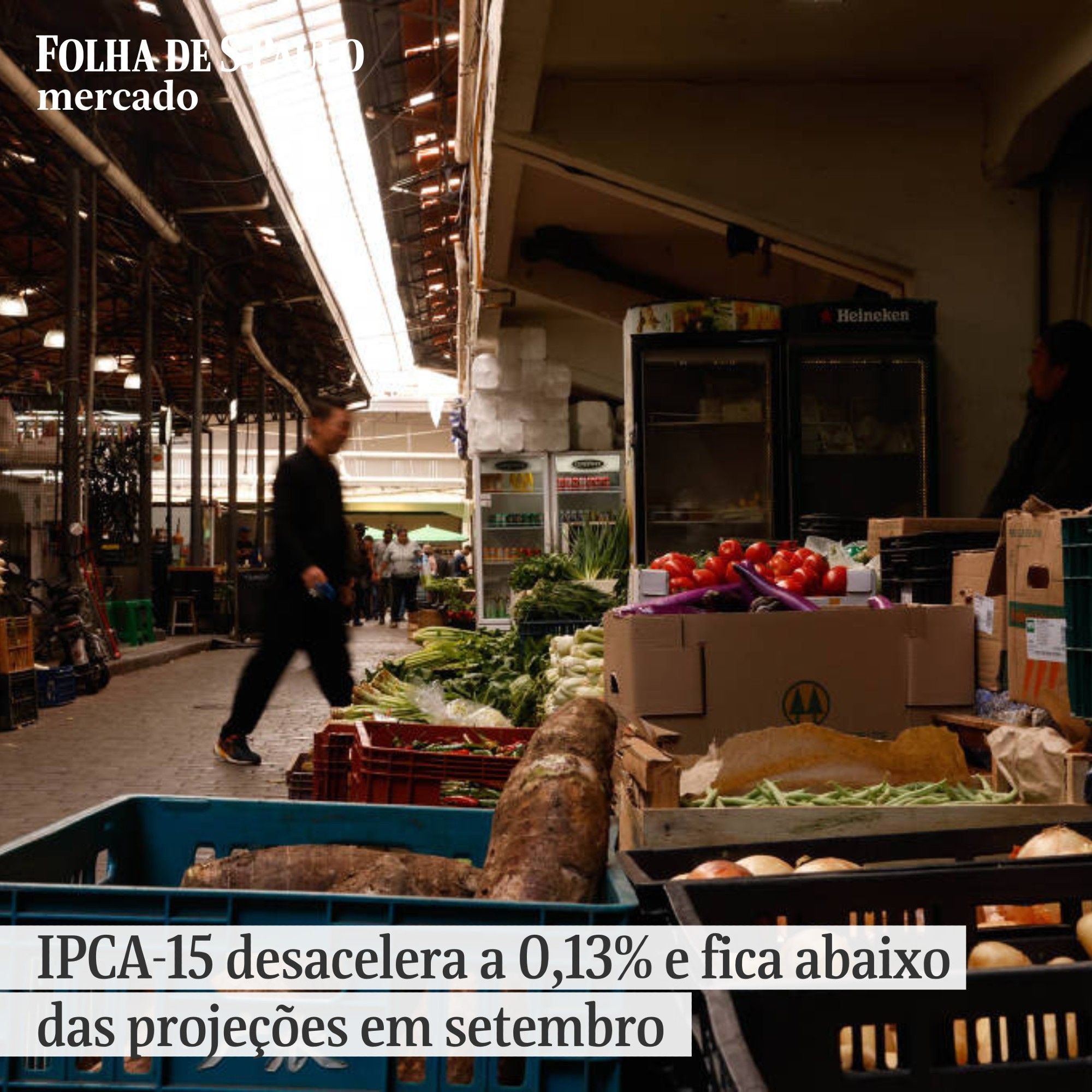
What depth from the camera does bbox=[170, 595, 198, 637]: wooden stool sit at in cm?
2073

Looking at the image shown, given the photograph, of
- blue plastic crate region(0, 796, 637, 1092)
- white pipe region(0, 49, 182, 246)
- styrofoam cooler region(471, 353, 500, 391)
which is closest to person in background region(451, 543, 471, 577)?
white pipe region(0, 49, 182, 246)

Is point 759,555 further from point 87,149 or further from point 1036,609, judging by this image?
point 87,149

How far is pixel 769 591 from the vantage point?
Answer: 421 centimetres

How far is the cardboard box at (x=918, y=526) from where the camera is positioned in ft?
16.1

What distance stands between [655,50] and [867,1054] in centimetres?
627

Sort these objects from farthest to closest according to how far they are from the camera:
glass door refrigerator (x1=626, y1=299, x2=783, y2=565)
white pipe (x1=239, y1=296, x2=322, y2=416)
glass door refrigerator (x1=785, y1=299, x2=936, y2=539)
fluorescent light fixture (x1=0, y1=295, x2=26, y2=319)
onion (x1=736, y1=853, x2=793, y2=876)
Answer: white pipe (x1=239, y1=296, x2=322, y2=416) < fluorescent light fixture (x1=0, y1=295, x2=26, y2=319) < glass door refrigerator (x1=626, y1=299, x2=783, y2=565) < glass door refrigerator (x1=785, y1=299, x2=936, y2=539) < onion (x1=736, y1=853, x2=793, y2=876)

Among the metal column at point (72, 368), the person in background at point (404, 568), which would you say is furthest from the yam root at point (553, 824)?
the person in background at point (404, 568)

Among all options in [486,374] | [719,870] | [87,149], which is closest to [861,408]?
[719,870]

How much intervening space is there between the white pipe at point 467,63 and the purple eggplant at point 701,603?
4211mm

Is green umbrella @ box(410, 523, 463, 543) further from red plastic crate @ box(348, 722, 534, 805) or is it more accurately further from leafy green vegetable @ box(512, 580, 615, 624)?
red plastic crate @ box(348, 722, 534, 805)

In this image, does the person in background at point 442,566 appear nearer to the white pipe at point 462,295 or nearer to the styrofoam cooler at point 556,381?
the white pipe at point 462,295

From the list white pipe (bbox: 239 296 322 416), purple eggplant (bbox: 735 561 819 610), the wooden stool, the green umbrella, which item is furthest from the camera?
the green umbrella

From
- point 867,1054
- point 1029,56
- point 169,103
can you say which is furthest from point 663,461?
point 169,103

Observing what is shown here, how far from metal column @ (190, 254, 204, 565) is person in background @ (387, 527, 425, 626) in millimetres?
4502
